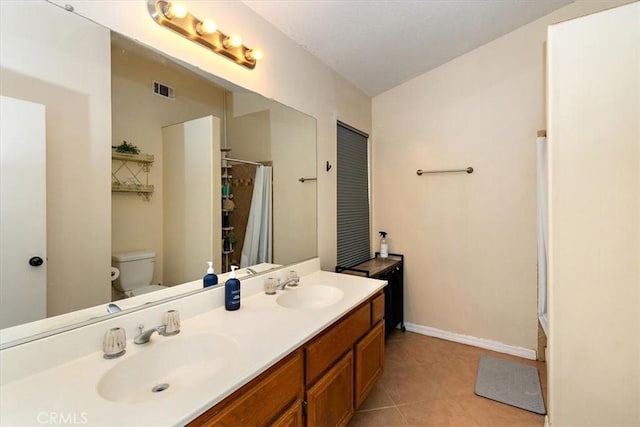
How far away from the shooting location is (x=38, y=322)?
962 mm

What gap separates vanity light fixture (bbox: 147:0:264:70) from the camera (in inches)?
49.6

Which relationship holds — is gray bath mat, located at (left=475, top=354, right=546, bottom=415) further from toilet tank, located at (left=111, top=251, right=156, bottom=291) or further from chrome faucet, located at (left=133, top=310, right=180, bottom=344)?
toilet tank, located at (left=111, top=251, right=156, bottom=291)

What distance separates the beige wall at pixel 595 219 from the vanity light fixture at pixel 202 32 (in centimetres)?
158

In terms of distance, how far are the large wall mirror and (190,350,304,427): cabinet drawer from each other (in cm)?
59

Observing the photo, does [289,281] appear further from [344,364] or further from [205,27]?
[205,27]

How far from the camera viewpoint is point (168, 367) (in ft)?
3.51

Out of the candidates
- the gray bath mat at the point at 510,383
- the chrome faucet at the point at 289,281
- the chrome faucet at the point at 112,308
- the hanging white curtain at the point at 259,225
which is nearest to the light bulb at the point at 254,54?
the hanging white curtain at the point at 259,225

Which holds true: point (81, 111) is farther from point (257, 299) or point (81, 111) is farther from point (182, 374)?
point (257, 299)

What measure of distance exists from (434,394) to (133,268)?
6.75 feet

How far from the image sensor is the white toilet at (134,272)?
1.19 m

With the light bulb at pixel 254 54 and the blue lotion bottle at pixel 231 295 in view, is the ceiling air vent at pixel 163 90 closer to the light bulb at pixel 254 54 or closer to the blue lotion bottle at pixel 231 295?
the light bulb at pixel 254 54

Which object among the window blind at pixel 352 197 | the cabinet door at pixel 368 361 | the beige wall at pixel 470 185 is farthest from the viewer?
the window blind at pixel 352 197

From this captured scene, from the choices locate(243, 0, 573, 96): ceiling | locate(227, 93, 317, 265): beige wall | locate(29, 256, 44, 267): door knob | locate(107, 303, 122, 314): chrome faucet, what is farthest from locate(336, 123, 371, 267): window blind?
locate(29, 256, 44, 267): door knob
